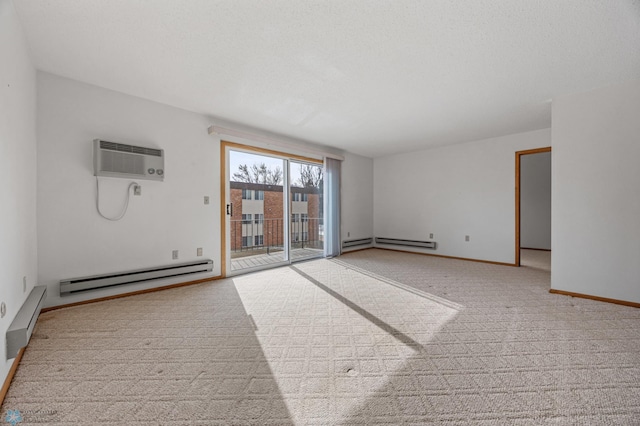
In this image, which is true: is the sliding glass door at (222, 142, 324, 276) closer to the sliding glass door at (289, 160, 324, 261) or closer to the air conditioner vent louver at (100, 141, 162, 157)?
the sliding glass door at (289, 160, 324, 261)

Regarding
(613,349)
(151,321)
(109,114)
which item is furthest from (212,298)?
(613,349)

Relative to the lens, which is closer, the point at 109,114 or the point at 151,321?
the point at 151,321

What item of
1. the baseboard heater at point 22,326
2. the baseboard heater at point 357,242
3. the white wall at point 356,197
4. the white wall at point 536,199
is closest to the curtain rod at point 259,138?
the white wall at point 356,197

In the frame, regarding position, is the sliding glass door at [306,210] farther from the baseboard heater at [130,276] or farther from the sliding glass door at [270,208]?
the baseboard heater at [130,276]

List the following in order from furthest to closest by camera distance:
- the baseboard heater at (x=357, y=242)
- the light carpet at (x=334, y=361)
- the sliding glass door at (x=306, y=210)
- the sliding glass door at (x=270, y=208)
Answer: the baseboard heater at (x=357, y=242) < the sliding glass door at (x=306, y=210) < the sliding glass door at (x=270, y=208) < the light carpet at (x=334, y=361)

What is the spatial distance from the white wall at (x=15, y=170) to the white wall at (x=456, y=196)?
19.2 feet

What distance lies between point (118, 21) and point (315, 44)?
1.42m

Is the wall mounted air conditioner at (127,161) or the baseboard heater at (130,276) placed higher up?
the wall mounted air conditioner at (127,161)

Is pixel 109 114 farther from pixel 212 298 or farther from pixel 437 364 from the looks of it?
pixel 437 364

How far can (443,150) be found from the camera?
17.9 ft

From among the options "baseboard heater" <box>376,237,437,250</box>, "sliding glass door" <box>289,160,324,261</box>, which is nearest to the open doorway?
"baseboard heater" <box>376,237,437,250</box>

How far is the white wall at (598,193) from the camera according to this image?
2.67 m

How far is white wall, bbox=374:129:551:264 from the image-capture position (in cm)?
466

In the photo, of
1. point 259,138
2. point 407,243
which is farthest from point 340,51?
point 407,243
